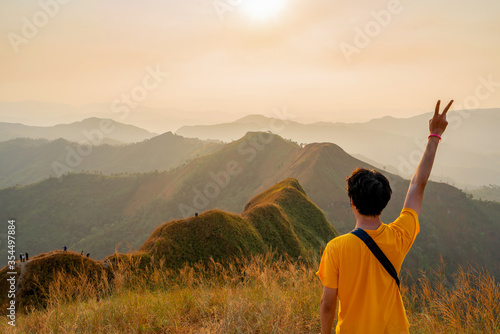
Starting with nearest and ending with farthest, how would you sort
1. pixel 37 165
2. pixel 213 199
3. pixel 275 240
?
1. pixel 275 240
2. pixel 213 199
3. pixel 37 165

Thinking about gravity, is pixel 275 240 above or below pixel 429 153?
below

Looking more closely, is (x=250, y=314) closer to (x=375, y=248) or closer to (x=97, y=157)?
(x=375, y=248)

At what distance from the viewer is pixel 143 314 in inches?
161

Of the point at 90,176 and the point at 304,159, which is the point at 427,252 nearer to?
the point at 304,159

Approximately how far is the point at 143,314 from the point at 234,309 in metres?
1.39

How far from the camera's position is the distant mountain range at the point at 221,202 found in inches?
2041

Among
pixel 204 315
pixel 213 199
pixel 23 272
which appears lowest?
pixel 213 199

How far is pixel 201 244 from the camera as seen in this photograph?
13148 mm

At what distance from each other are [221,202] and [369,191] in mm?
70297

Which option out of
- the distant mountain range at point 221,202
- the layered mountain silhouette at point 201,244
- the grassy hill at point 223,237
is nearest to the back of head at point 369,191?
the layered mountain silhouette at point 201,244

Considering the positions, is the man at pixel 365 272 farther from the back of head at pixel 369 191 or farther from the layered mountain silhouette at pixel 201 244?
the layered mountain silhouette at pixel 201 244

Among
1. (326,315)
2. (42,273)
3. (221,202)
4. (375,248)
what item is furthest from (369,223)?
(221,202)

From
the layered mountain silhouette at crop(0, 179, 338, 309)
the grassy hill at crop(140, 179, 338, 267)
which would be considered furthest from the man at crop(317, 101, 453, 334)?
the grassy hill at crop(140, 179, 338, 267)

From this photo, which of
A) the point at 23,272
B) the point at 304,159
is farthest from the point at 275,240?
the point at 304,159
